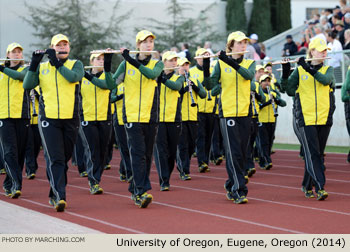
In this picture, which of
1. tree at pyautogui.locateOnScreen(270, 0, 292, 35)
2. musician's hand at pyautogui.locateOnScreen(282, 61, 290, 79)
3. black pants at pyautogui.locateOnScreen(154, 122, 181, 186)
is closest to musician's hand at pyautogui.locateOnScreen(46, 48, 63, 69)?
black pants at pyautogui.locateOnScreen(154, 122, 181, 186)

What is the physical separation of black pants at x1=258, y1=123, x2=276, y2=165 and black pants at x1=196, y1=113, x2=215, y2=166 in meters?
1.05

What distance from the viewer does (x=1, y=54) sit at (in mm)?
32469

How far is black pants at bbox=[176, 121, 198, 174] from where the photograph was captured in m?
14.8

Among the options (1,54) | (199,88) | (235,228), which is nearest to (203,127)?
(199,88)

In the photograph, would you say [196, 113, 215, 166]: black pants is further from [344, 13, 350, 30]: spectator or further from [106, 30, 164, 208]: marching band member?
[344, 13, 350, 30]: spectator

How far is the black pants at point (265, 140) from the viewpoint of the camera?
16594 mm

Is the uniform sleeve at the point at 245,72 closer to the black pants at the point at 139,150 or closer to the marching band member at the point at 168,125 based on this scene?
the black pants at the point at 139,150

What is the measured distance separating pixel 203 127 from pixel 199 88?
1956 millimetres

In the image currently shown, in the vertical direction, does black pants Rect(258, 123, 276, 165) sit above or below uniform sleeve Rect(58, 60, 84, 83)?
below

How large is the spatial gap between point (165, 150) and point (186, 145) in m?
2.28

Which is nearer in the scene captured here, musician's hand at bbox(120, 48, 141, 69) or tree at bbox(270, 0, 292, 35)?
musician's hand at bbox(120, 48, 141, 69)

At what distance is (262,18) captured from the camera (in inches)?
1465

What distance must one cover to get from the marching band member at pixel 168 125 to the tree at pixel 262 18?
2424cm

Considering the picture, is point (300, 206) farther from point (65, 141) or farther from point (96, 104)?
point (96, 104)
